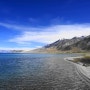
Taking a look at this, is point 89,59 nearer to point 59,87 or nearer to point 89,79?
point 89,79

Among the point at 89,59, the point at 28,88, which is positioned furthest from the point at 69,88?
the point at 89,59

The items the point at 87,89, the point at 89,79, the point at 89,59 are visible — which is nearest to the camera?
the point at 87,89

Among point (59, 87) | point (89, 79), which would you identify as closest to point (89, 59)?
point (89, 79)

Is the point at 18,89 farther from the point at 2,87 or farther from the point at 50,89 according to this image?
the point at 50,89

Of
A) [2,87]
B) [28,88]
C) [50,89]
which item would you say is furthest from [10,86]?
[50,89]

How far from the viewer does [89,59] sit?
6638 cm

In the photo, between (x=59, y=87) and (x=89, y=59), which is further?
(x=89, y=59)

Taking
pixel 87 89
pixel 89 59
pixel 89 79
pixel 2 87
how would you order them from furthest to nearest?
pixel 89 59 → pixel 89 79 → pixel 2 87 → pixel 87 89

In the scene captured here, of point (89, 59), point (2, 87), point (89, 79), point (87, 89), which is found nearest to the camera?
point (87, 89)

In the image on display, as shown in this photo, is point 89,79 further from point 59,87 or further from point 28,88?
point 28,88

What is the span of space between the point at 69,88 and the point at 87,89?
237cm

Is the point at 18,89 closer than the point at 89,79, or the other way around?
the point at 18,89

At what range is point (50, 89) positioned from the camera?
2398cm

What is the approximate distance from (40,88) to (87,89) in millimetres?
6099
